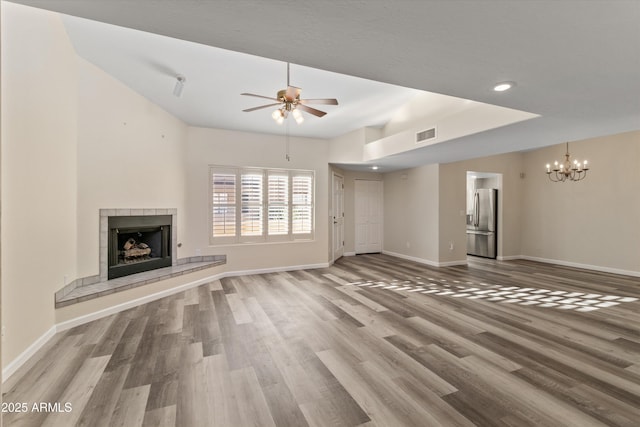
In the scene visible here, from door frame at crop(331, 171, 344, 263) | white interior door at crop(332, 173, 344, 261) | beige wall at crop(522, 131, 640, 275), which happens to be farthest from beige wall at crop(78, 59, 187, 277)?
beige wall at crop(522, 131, 640, 275)

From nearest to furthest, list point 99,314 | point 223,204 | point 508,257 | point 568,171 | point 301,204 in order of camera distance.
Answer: point 99,314, point 223,204, point 301,204, point 568,171, point 508,257

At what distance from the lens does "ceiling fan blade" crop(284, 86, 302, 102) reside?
3.25 metres

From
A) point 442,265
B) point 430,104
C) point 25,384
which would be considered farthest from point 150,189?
point 442,265

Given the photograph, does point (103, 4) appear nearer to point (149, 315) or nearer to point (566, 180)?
point (149, 315)

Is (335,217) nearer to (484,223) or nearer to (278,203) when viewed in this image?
(278,203)

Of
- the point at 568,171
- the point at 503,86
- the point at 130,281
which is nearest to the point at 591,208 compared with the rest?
the point at 568,171

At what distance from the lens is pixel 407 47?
1.94 meters

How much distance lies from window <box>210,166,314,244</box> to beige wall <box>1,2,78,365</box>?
247 cm

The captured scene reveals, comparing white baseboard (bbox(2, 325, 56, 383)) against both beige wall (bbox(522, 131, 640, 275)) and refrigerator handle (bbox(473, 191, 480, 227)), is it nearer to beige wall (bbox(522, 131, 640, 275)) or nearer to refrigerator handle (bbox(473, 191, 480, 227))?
refrigerator handle (bbox(473, 191, 480, 227))

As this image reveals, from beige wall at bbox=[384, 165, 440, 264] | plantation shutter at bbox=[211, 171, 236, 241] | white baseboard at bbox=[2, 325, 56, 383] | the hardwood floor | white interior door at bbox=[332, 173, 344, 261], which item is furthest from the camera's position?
white interior door at bbox=[332, 173, 344, 261]

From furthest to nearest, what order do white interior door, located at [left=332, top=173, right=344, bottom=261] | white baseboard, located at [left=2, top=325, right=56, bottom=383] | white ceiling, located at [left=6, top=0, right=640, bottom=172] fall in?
white interior door, located at [left=332, top=173, right=344, bottom=261] → white baseboard, located at [left=2, top=325, right=56, bottom=383] → white ceiling, located at [left=6, top=0, right=640, bottom=172]

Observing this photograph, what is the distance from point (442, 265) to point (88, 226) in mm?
6587

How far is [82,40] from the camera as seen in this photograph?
10.2ft

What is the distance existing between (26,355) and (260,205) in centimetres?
396
